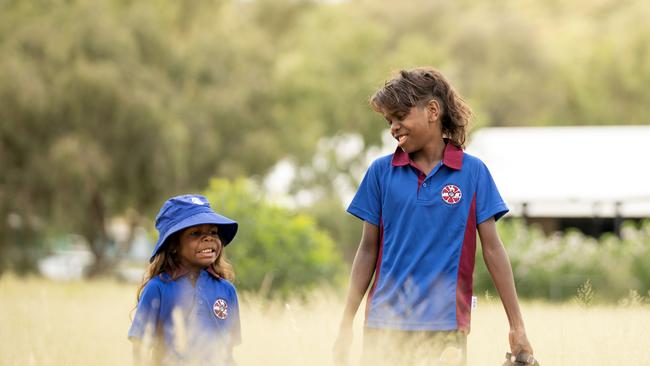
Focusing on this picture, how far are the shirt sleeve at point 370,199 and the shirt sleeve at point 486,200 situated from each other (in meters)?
0.39

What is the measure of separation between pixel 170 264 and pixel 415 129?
1138mm

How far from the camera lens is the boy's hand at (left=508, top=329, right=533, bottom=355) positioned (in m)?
3.78

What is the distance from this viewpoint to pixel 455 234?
3852 mm

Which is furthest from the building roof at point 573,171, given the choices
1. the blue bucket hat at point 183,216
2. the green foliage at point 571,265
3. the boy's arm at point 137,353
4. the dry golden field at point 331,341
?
the boy's arm at point 137,353

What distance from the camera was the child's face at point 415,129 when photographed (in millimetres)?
4000

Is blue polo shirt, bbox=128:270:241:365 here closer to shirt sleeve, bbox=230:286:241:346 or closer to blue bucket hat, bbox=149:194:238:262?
shirt sleeve, bbox=230:286:241:346

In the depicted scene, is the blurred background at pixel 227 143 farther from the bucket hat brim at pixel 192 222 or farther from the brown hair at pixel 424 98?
the brown hair at pixel 424 98

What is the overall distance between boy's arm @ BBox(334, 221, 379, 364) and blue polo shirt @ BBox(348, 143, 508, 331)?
8 cm

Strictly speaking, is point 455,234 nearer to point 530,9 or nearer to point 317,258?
point 317,258

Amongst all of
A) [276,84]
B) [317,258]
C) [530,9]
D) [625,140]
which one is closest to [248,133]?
[276,84]

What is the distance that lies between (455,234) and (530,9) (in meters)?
59.0

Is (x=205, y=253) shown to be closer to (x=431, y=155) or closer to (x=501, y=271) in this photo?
(x=431, y=155)

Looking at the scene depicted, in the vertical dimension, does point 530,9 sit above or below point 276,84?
above

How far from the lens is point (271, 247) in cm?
1280
